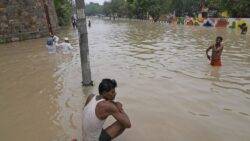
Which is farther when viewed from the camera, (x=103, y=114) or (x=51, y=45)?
(x=51, y=45)

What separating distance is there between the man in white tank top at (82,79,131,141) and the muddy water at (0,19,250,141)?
1027 millimetres

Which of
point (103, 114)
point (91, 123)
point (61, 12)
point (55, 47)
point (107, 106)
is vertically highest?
point (61, 12)

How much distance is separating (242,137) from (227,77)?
4.90 m

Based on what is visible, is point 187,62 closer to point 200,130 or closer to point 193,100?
point 193,100

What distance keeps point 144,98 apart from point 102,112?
12.5 ft

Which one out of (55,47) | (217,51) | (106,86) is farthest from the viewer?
(55,47)

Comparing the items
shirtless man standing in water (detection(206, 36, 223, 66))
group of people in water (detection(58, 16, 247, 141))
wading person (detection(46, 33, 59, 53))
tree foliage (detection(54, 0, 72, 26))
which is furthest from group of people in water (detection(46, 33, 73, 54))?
tree foliage (detection(54, 0, 72, 26))

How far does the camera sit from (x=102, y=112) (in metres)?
4.76

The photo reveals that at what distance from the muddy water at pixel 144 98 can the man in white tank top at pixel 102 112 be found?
1.03 metres

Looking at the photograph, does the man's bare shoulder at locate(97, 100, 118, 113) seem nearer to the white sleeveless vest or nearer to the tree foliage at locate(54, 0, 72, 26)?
the white sleeveless vest

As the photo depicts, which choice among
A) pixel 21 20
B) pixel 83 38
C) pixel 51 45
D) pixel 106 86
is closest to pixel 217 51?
pixel 83 38

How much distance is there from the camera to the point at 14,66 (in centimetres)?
1411

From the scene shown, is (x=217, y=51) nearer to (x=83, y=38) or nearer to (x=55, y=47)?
(x=83, y=38)

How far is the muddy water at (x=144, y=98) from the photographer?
249 inches
